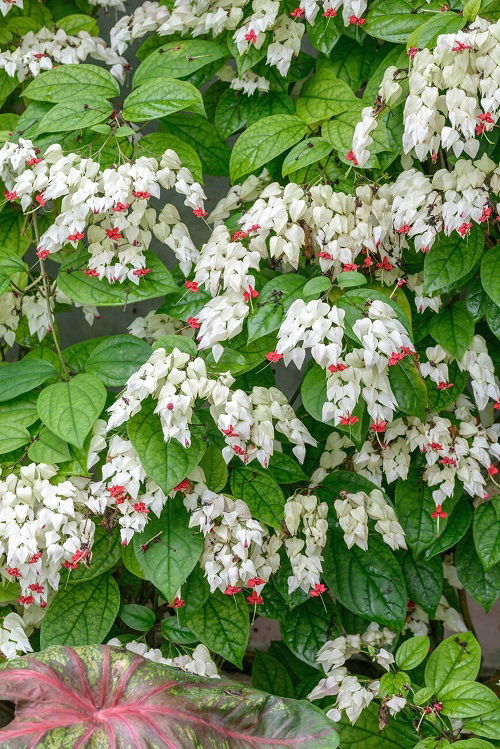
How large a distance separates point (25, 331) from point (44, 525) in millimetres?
641

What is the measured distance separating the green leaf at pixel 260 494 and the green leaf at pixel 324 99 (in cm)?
66

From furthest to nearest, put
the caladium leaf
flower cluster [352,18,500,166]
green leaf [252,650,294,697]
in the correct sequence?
1. green leaf [252,650,294,697]
2. flower cluster [352,18,500,166]
3. the caladium leaf

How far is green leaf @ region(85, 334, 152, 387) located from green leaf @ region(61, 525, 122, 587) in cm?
27

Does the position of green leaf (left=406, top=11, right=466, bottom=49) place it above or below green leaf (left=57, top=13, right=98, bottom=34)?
below

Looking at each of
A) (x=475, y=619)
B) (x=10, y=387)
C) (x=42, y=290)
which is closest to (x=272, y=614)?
(x=10, y=387)

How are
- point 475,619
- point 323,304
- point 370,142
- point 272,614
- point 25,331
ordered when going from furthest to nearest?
point 475,619, point 25,331, point 272,614, point 370,142, point 323,304

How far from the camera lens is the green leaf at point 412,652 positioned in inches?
59.6

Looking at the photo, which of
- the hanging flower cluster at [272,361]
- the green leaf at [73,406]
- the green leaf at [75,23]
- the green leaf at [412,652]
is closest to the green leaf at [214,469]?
the hanging flower cluster at [272,361]

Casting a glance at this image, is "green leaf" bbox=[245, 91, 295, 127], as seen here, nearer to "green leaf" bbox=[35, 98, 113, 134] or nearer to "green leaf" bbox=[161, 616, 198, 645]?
"green leaf" bbox=[35, 98, 113, 134]

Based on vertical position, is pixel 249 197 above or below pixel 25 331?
above

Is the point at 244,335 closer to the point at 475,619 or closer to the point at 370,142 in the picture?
the point at 370,142

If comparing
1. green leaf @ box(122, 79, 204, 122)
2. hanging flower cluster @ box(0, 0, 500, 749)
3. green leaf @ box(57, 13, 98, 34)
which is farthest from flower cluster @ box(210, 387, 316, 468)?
green leaf @ box(57, 13, 98, 34)

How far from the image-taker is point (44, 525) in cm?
145

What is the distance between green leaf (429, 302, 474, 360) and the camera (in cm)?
160
